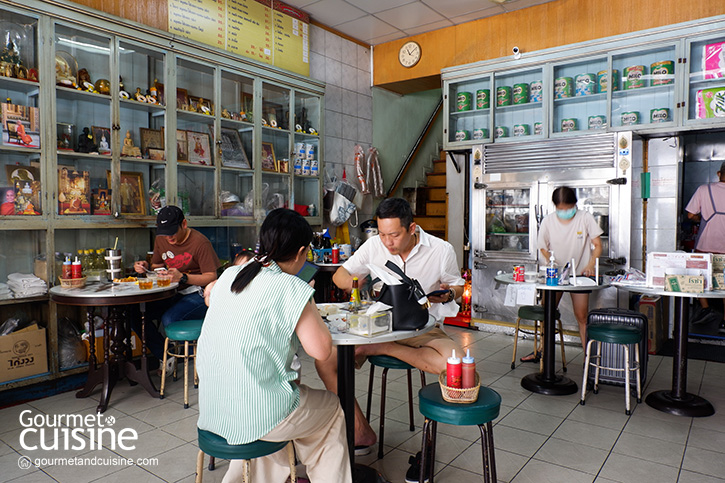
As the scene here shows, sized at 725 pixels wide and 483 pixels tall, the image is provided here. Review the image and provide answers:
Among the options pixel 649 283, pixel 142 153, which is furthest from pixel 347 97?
pixel 649 283

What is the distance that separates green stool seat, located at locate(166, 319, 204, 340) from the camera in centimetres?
383

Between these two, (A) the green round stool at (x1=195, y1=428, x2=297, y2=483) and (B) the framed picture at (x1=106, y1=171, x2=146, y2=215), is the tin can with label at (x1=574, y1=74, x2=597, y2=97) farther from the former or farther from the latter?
(A) the green round stool at (x1=195, y1=428, x2=297, y2=483)

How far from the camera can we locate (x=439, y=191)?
8250mm

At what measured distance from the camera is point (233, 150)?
5.47 metres

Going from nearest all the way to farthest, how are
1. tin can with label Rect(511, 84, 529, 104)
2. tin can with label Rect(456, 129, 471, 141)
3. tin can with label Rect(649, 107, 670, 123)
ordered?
tin can with label Rect(649, 107, 670, 123)
tin can with label Rect(511, 84, 529, 104)
tin can with label Rect(456, 129, 471, 141)

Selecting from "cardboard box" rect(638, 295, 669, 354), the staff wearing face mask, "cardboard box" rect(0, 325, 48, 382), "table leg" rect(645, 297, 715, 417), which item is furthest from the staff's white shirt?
"cardboard box" rect(638, 295, 669, 354)

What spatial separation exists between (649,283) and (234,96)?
4339 millimetres

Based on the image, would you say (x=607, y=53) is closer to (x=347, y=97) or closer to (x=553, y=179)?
(x=553, y=179)

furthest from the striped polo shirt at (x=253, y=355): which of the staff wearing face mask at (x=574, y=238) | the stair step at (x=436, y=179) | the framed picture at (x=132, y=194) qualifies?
the stair step at (x=436, y=179)

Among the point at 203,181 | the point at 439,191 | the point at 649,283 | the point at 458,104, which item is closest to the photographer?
the point at 649,283

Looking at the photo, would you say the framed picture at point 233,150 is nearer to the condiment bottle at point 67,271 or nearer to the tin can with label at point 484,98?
the condiment bottle at point 67,271

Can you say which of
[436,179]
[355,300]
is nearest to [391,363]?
[355,300]

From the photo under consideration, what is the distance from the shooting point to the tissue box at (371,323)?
2314 mm

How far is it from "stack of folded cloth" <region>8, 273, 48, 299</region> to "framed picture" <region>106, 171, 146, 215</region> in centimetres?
89
